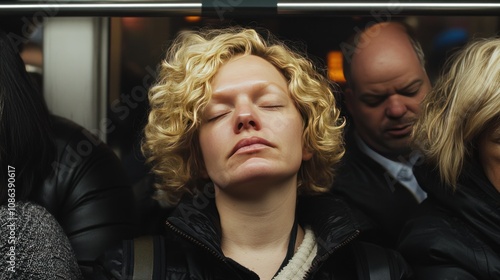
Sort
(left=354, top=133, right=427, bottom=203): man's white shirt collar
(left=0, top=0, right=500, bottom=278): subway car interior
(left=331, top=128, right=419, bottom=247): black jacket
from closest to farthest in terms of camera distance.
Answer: (left=331, top=128, right=419, bottom=247): black jacket → (left=354, top=133, right=427, bottom=203): man's white shirt collar → (left=0, top=0, right=500, bottom=278): subway car interior

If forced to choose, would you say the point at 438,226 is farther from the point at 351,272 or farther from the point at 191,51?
the point at 191,51

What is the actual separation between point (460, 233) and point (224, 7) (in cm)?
102

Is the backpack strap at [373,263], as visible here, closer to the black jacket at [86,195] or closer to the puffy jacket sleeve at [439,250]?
the puffy jacket sleeve at [439,250]

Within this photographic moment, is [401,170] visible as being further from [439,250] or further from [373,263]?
[373,263]

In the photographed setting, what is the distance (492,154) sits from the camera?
2557 mm

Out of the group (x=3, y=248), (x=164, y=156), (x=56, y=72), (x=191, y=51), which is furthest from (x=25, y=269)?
(x=56, y=72)

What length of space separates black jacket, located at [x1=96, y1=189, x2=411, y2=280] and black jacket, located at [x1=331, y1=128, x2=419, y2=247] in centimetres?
52

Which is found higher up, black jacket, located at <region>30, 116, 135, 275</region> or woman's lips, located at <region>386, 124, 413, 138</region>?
woman's lips, located at <region>386, 124, 413, 138</region>

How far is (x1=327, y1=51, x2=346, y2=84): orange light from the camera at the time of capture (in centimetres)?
326

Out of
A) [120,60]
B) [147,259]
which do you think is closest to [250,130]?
[147,259]

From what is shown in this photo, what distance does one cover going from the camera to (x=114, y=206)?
2863 mm

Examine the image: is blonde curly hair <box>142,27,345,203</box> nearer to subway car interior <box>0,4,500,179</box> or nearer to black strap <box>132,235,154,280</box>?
black strap <box>132,235,154,280</box>

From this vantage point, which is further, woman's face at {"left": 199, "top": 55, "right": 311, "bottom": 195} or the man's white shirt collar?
the man's white shirt collar

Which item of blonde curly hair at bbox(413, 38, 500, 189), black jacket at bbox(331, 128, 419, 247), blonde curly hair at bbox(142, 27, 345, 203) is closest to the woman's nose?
blonde curly hair at bbox(142, 27, 345, 203)
